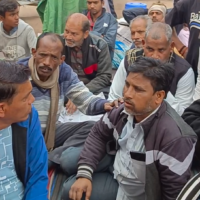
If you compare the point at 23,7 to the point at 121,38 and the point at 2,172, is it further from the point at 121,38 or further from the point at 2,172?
the point at 2,172

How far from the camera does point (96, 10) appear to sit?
5238 mm

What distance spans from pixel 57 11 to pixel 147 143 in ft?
12.9

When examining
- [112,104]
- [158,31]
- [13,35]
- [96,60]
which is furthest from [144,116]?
[13,35]

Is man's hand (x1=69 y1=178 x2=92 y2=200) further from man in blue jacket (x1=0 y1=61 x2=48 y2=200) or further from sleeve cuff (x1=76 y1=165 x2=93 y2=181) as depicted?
man in blue jacket (x1=0 y1=61 x2=48 y2=200)

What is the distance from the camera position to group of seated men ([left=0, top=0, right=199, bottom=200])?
80.4 inches

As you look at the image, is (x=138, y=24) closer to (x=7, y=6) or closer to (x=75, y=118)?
(x=75, y=118)

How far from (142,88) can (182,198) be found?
0.70m

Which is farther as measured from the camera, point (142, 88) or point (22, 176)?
point (142, 88)

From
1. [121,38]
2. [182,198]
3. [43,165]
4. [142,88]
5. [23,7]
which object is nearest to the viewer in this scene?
[182,198]

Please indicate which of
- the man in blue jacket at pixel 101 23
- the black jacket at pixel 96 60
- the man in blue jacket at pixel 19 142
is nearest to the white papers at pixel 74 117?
the black jacket at pixel 96 60

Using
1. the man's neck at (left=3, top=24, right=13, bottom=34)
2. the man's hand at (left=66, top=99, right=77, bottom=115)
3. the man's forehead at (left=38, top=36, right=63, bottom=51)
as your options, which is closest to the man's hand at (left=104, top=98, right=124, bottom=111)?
the man's forehead at (left=38, top=36, right=63, bottom=51)

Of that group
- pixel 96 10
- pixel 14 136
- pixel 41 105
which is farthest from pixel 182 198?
pixel 96 10

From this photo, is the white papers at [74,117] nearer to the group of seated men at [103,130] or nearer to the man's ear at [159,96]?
the group of seated men at [103,130]

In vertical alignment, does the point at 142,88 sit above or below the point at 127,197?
above
